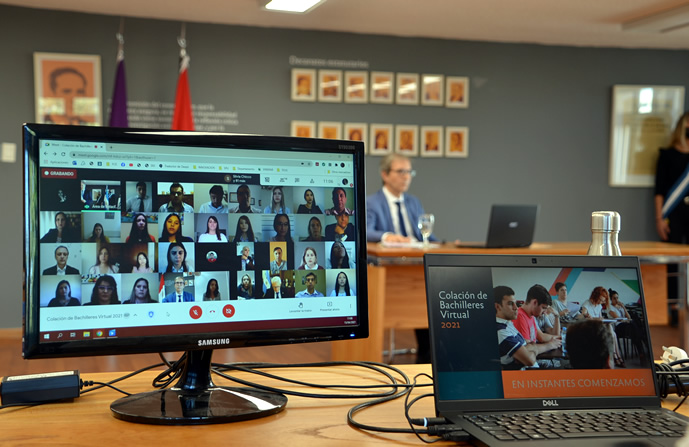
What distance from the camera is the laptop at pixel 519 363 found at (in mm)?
952

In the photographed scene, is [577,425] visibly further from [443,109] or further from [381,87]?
[443,109]

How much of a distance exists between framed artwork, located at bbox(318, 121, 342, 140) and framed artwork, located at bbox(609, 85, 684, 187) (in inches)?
104

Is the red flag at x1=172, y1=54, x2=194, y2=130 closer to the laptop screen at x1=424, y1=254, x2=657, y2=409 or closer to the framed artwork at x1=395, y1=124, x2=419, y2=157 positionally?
the framed artwork at x1=395, y1=124, x2=419, y2=157

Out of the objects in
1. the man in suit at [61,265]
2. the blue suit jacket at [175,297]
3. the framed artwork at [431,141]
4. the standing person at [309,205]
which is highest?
the framed artwork at [431,141]

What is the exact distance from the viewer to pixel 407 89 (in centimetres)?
603

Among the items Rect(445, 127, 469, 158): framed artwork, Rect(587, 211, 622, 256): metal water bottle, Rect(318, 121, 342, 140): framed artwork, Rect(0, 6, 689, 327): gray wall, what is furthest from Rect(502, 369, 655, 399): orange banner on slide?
Rect(445, 127, 469, 158): framed artwork

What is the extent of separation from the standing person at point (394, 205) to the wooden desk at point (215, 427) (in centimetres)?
357

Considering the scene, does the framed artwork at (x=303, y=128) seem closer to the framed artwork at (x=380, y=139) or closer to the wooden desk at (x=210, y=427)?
the framed artwork at (x=380, y=139)

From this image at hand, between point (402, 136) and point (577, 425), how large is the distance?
5.23 m

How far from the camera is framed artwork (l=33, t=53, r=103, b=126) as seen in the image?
522 cm

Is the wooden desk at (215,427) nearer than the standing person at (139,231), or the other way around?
the wooden desk at (215,427)

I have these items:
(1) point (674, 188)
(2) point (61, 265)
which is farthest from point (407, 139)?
(2) point (61, 265)

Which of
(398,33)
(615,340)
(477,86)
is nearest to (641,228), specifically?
(477,86)

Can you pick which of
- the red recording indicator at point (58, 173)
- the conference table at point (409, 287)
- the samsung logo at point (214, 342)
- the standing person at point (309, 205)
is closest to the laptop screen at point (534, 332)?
the standing person at point (309, 205)
